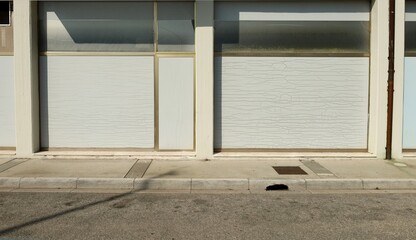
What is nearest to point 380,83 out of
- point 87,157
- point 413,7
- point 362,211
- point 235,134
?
point 413,7

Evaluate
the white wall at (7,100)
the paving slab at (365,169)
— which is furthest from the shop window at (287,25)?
the white wall at (7,100)

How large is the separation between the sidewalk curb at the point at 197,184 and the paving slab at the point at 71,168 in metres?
0.31

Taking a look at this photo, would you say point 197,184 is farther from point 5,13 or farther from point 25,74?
point 5,13

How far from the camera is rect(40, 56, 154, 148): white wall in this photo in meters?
9.74

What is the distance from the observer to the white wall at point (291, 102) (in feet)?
31.8

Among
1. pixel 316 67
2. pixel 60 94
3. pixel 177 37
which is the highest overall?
pixel 177 37

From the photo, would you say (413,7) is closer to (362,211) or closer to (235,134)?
(235,134)

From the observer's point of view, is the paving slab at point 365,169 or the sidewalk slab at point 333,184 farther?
the paving slab at point 365,169

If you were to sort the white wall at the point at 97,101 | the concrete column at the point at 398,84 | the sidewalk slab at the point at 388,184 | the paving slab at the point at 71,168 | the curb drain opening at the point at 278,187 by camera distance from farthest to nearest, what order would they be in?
the white wall at the point at 97,101 → the concrete column at the point at 398,84 → the paving slab at the point at 71,168 → the sidewalk slab at the point at 388,184 → the curb drain opening at the point at 278,187

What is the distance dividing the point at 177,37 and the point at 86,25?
239 centimetres

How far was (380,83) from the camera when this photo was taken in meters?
9.38

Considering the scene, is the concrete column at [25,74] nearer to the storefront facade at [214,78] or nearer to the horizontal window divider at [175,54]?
the storefront facade at [214,78]

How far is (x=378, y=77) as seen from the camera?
9.40 m

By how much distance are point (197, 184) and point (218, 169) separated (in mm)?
1117
